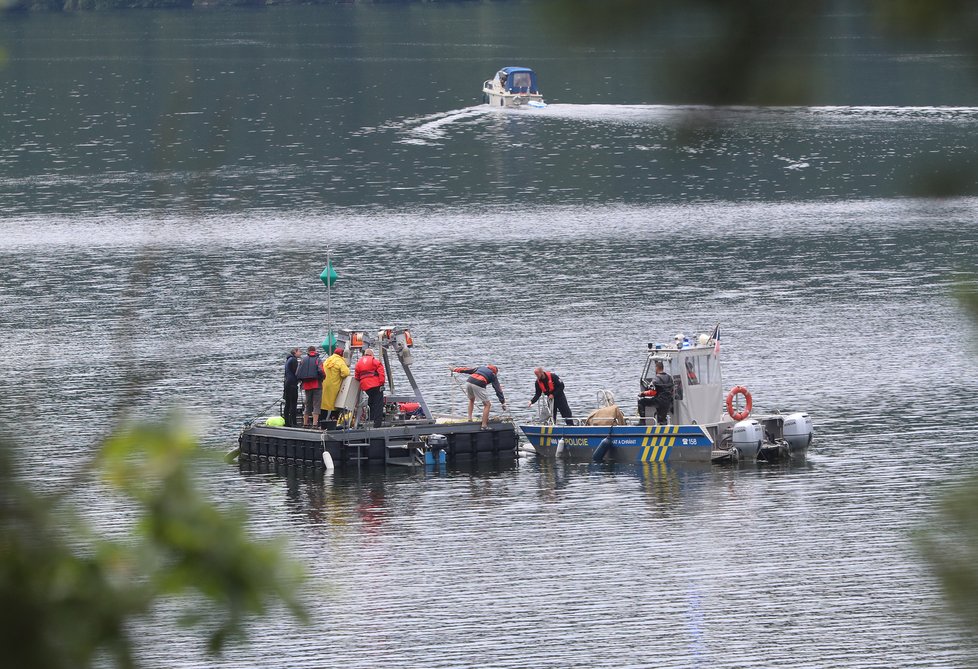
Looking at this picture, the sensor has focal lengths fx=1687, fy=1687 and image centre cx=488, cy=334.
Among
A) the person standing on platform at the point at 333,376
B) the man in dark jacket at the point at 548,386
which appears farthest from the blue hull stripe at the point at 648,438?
the person standing on platform at the point at 333,376

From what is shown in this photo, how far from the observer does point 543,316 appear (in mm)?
45438

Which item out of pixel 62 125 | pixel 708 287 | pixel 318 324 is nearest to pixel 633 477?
pixel 318 324

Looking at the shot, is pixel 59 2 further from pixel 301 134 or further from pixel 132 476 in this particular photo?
pixel 132 476

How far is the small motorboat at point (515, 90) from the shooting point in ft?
321

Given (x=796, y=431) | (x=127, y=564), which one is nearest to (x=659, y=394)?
(x=796, y=431)

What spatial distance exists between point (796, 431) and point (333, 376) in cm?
812

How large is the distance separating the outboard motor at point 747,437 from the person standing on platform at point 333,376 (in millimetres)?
6846

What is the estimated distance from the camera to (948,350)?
4031cm

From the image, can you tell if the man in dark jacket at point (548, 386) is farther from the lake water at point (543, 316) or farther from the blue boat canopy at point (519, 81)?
the blue boat canopy at point (519, 81)

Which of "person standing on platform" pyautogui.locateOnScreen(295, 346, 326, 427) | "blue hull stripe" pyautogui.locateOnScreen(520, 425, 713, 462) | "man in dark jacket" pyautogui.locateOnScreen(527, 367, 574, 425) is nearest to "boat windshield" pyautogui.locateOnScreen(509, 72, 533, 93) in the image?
"man in dark jacket" pyautogui.locateOnScreen(527, 367, 574, 425)

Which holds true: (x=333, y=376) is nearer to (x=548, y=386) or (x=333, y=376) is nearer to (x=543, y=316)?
(x=548, y=386)

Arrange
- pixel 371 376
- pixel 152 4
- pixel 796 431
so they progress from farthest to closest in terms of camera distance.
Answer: pixel 152 4
pixel 796 431
pixel 371 376

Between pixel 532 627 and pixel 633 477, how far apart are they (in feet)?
27.1

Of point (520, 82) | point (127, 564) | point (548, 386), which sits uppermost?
point (520, 82)
